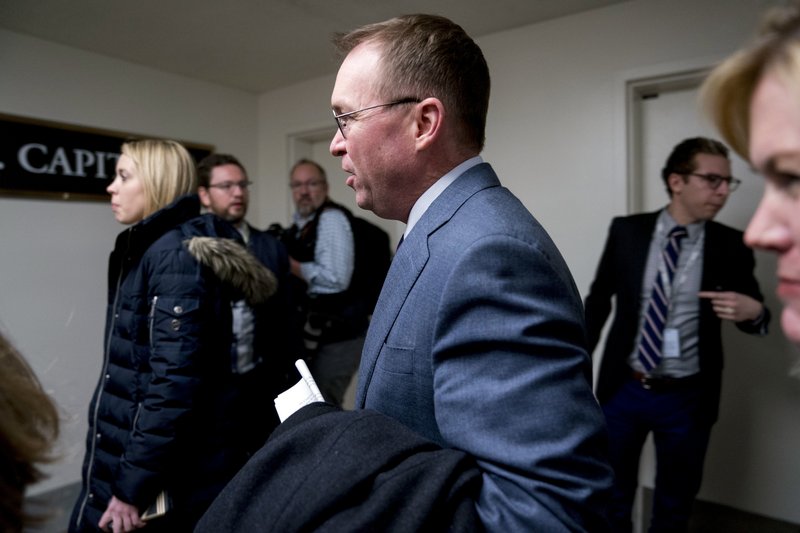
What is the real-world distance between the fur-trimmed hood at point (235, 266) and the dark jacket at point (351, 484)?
995mm

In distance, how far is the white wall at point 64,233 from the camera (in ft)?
9.81

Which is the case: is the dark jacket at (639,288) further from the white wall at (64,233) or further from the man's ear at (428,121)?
the white wall at (64,233)

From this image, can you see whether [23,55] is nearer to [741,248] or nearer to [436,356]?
[436,356]

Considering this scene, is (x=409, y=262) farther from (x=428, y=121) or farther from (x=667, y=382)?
(x=667, y=382)

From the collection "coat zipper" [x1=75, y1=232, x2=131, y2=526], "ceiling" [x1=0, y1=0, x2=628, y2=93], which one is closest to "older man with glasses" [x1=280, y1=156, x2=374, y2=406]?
"ceiling" [x1=0, y1=0, x2=628, y2=93]

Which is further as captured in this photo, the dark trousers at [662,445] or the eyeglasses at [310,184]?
the eyeglasses at [310,184]

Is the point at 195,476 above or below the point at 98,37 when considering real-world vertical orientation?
below

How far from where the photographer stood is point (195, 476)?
1.57 metres

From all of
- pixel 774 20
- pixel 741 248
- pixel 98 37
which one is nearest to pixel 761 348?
pixel 741 248

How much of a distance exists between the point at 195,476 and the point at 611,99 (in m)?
2.62

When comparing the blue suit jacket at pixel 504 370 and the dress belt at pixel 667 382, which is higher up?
the blue suit jacket at pixel 504 370

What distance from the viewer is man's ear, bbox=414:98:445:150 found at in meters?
0.91

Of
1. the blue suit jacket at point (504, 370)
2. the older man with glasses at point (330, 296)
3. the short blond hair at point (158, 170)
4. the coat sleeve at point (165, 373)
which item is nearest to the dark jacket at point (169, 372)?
the coat sleeve at point (165, 373)

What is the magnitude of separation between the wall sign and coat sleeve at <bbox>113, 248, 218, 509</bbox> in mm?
1980
